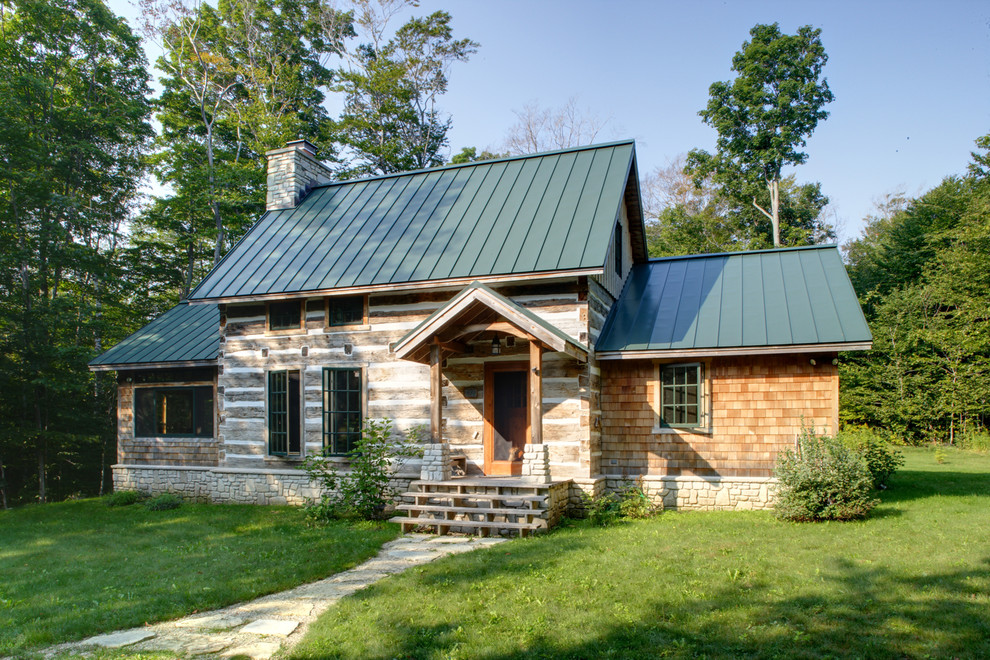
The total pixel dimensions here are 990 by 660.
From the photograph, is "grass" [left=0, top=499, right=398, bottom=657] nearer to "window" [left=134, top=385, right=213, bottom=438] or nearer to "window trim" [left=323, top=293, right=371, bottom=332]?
"window" [left=134, top=385, right=213, bottom=438]

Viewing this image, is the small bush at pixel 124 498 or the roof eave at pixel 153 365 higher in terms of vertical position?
the roof eave at pixel 153 365

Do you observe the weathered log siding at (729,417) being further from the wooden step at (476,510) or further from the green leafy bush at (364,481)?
the green leafy bush at (364,481)

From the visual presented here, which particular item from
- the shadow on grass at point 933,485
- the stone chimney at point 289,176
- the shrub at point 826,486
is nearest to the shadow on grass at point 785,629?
the shrub at point 826,486

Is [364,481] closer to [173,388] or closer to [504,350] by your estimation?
[504,350]

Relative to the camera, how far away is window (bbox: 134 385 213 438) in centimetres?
1606

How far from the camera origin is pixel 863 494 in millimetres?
10219

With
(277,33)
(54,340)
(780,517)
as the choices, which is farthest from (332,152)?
Answer: (780,517)

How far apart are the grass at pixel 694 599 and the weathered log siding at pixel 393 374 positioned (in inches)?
113

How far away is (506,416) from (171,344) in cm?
917

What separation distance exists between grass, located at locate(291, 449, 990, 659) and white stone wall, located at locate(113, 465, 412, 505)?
5603 mm

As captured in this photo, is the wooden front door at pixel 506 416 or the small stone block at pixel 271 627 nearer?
the small stone block at pixel 271 627

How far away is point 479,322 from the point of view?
1211cm

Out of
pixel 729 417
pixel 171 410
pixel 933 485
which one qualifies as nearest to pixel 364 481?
pixel 729 417

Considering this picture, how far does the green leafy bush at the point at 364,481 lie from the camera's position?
12.1 meters
